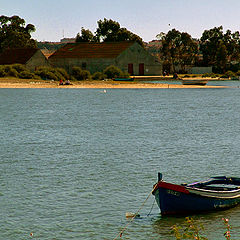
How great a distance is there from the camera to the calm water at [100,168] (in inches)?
683

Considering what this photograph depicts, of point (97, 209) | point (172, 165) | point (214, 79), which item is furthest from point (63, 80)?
point (97, 209)

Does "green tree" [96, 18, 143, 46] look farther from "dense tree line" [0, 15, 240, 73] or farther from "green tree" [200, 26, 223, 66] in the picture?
"green tree" [200, 26, 223, 66]

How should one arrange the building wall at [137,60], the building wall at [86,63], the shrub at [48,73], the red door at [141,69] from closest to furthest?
the shrub at [48,73], the building wall at [86,63], the building wall at [137,60], the red door at [141,69]

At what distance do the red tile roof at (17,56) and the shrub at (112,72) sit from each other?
15506 mm

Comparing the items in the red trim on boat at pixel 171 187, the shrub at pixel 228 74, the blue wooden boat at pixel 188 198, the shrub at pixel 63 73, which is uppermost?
the shrub at pixel 63 73

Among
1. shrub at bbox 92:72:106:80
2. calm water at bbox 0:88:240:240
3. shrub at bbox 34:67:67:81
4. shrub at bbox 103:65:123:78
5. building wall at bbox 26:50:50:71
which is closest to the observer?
calm water at bbox 0:88:240:240

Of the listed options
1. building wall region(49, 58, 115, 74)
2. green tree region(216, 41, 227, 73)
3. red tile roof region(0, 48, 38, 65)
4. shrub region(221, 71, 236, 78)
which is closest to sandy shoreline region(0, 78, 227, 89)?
red tile roof region(0, 48, 38, 65)

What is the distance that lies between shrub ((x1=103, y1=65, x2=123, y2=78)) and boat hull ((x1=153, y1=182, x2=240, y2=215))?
319 feet

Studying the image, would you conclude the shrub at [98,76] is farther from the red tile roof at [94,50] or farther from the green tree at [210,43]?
the green tree at [210,43]

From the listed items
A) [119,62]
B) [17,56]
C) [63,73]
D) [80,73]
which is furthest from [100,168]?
[119,62]

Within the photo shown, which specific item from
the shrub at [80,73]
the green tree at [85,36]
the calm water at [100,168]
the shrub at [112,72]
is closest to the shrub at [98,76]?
the shrub at [80,73]

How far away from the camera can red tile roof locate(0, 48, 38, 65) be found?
110719mm

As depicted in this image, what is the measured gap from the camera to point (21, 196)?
67.3 ft

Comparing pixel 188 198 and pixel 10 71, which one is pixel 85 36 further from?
pixel 188 198
